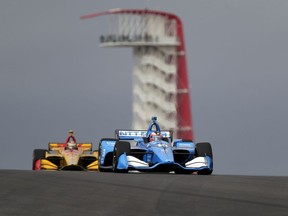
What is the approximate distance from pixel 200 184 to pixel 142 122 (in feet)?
225

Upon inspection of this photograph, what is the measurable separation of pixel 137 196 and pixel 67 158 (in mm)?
20464

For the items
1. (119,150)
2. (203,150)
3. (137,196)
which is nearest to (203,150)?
(203,150)

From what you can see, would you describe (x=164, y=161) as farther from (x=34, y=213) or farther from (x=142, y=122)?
(x=142, y=122)

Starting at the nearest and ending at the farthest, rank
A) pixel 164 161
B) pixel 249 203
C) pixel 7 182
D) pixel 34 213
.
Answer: pixel 34 213, pixel 249 203, pixel 7 182, pixel 164 161

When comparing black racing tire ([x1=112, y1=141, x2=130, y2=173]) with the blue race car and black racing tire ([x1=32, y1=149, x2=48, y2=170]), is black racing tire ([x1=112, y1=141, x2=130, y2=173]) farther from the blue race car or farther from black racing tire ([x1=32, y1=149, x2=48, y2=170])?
black racing tire ([x1=32, y1=149, x2=48, y2=170])

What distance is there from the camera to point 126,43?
8612 centimetres

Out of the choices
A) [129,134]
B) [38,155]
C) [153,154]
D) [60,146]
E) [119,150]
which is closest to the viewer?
[119,150]

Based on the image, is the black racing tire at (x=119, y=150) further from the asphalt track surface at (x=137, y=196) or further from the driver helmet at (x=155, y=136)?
the asphalt track surface at (x=137, y=196)

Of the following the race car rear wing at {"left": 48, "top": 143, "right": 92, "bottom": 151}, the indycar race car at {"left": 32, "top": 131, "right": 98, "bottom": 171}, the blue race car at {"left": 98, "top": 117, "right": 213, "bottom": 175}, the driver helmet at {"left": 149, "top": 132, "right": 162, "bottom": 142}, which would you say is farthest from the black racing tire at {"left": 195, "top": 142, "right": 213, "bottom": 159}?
the race car rear wing at {"left": 48, "top": 143, "right": 92, "bottom": 151}

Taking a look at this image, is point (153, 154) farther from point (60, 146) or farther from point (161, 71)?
point (161, 71)

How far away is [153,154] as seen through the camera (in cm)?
2728

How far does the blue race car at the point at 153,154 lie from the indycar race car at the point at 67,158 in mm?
4903

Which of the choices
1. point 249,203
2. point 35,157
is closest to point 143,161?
point 35,157

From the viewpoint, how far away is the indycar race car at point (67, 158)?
34.7 metres
